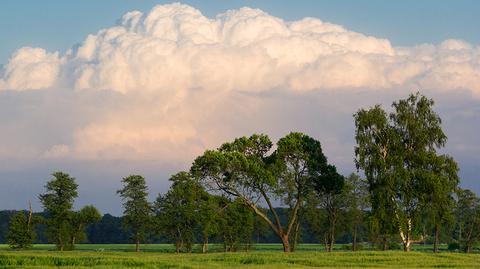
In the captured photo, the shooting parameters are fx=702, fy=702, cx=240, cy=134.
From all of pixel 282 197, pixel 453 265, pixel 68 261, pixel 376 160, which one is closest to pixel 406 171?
pixel 376 160

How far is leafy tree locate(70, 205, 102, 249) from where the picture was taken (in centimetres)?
11700

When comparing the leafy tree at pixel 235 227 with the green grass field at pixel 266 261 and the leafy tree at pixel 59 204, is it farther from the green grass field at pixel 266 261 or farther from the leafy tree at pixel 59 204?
the green grass field at pixel 266 261

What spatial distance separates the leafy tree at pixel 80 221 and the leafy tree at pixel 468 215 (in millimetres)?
72021

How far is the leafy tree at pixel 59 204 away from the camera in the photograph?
114000mm

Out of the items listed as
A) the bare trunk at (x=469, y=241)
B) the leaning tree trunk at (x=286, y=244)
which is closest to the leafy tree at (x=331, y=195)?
the leaning tree trunk at (x=286, y=244)

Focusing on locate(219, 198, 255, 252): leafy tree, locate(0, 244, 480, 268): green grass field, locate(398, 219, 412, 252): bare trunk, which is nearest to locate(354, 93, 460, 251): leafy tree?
locate(398, 219, 412, 252): bare trunk

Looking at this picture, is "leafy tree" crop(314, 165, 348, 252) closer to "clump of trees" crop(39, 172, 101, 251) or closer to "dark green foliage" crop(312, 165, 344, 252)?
"dark green foliage" crop(312, 165, 344, 252)

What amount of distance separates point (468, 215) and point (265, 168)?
61.0m

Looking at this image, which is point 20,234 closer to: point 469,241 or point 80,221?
point 80,221

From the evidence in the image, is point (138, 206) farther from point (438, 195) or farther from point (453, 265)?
point (453, 265)

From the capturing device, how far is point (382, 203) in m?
88.9

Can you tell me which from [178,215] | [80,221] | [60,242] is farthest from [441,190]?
[60,242]

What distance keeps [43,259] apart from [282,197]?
4636 cm

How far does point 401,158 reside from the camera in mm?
89562
